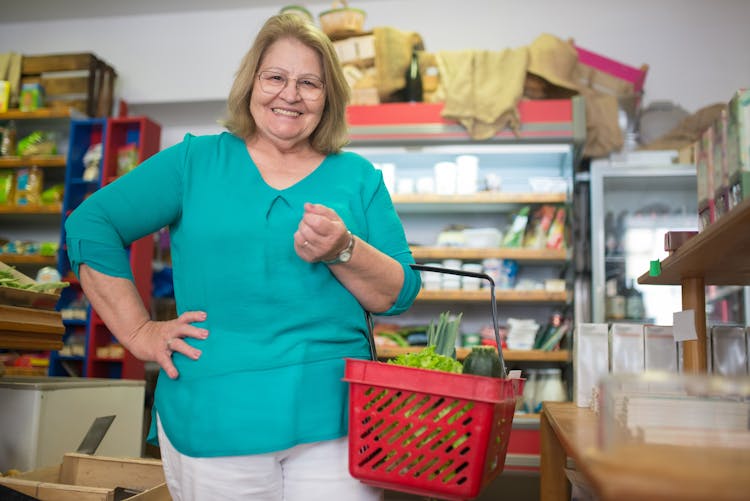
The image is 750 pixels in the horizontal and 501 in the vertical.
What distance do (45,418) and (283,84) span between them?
1674 millimetres

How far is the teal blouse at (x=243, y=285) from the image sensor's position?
51.6 inches

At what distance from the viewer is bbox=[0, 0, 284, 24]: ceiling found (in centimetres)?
585

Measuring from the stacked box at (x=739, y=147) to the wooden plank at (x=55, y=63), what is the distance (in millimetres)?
5063

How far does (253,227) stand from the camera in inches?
54.6

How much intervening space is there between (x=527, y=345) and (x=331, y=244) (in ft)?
11.7

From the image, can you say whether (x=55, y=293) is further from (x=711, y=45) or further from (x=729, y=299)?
(x=711, y=45)

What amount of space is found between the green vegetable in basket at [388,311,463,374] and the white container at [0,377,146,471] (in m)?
1.63

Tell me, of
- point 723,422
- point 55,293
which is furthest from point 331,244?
point 55,293

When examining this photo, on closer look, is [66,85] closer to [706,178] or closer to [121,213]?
[121,213]

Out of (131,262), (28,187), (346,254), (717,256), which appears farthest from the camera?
(28,187)

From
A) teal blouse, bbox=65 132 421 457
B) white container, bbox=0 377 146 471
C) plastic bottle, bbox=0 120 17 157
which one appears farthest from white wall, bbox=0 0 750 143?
teal blouse, bbox=65 132 421 457

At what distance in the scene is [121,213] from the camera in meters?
1.43

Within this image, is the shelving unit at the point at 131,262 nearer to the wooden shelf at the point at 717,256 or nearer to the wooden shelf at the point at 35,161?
the wooden shelf at the point at 35,161

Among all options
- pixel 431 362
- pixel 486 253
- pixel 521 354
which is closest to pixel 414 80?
pixel 486 253
